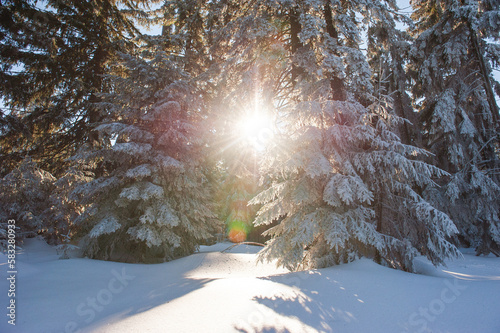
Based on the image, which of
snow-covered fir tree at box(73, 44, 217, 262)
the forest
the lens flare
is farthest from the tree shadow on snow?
the lens flare

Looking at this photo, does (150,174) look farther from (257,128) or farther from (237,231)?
(237,231)

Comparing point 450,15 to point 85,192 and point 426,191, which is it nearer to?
point 426,191

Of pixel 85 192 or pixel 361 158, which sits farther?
pixel 85 192

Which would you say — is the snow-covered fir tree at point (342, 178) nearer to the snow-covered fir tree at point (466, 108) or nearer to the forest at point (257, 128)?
the forest at point (257, 128)

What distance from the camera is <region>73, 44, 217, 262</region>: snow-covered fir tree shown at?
22.7 feet

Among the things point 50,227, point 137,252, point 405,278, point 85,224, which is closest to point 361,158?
point 405,278

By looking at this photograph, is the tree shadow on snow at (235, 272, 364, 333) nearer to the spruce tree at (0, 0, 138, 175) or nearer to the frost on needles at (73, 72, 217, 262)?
the frost on needles at (73, 72, 217, 262)

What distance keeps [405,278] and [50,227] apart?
11.0m

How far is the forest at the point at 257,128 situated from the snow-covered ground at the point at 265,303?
0.72m

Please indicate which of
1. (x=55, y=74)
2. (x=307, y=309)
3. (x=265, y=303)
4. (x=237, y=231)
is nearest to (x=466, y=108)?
(x=307, y=309)

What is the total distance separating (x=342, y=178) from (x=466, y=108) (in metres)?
10.2

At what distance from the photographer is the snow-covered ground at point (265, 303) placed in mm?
2740

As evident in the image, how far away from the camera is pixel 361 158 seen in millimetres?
4984

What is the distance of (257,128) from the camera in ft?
21.7
